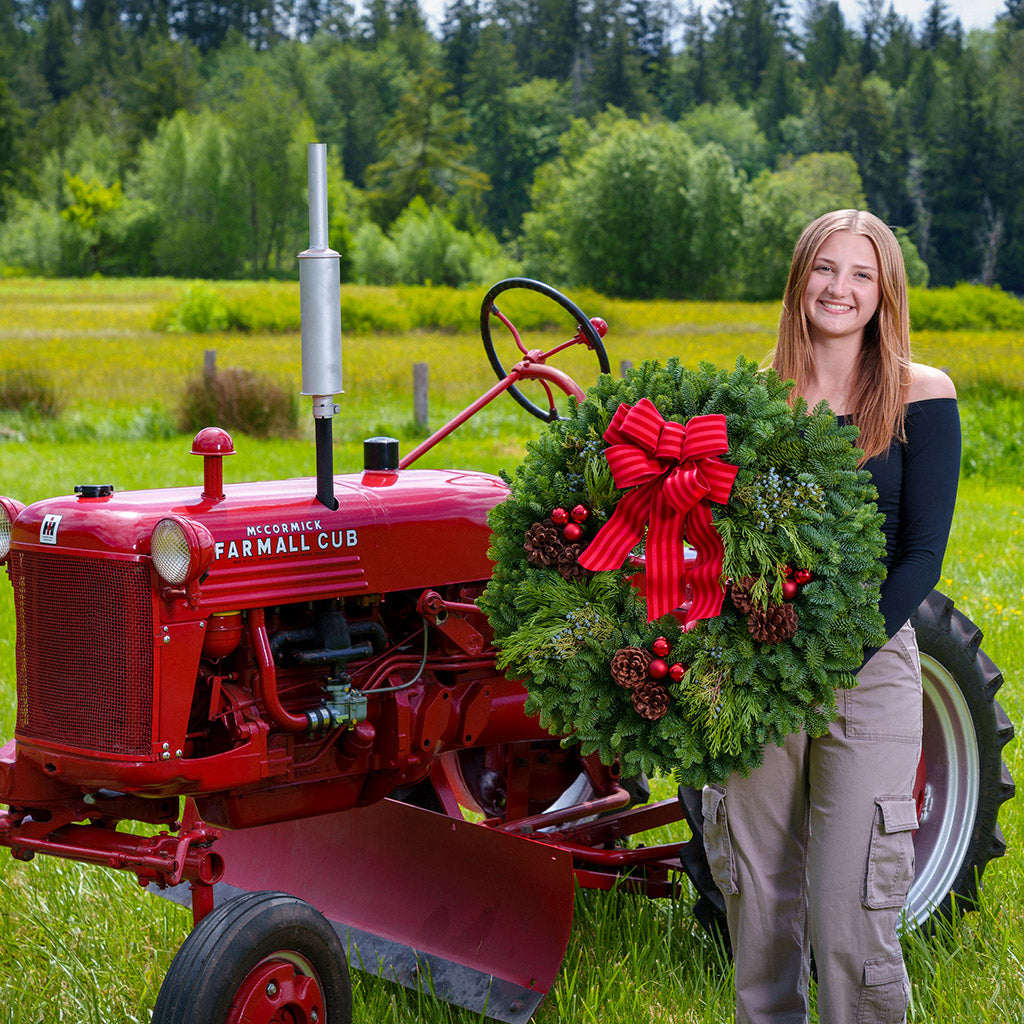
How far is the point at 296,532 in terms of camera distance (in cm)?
282

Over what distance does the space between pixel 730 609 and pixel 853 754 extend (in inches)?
15.9

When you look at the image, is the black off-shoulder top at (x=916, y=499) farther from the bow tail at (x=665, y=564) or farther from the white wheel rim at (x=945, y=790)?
the white wheel rim at (x=945, y=790)

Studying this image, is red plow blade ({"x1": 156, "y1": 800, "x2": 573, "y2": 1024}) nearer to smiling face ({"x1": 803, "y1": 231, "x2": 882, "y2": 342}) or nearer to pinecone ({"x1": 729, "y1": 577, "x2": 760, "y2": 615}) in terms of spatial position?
pinecone ({"x1": 729, "y1": 577, "x2": 760, "y2": 615})

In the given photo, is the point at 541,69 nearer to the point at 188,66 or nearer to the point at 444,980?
the point at 188,66

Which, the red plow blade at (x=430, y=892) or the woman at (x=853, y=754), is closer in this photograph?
the woman at (x=853, y=754)

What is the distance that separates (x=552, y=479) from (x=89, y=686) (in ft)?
3.55

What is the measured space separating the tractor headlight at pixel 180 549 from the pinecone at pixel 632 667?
86 centimetres

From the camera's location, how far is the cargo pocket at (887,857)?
2336mm

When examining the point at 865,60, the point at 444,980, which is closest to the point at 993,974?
the point at 444,980

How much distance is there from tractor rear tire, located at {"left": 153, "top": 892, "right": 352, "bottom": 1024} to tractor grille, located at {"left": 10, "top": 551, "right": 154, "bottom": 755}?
0.41 metres

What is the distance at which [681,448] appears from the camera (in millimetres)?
2221

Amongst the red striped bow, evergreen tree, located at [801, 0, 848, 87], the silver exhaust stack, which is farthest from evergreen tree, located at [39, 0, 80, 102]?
the red striped bow

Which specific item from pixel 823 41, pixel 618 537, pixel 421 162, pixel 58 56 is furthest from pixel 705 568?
pixel 58 56

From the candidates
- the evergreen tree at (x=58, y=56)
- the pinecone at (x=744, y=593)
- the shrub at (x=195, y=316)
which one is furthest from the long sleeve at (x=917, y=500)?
the evergreen tree at (x=58, y=56)
